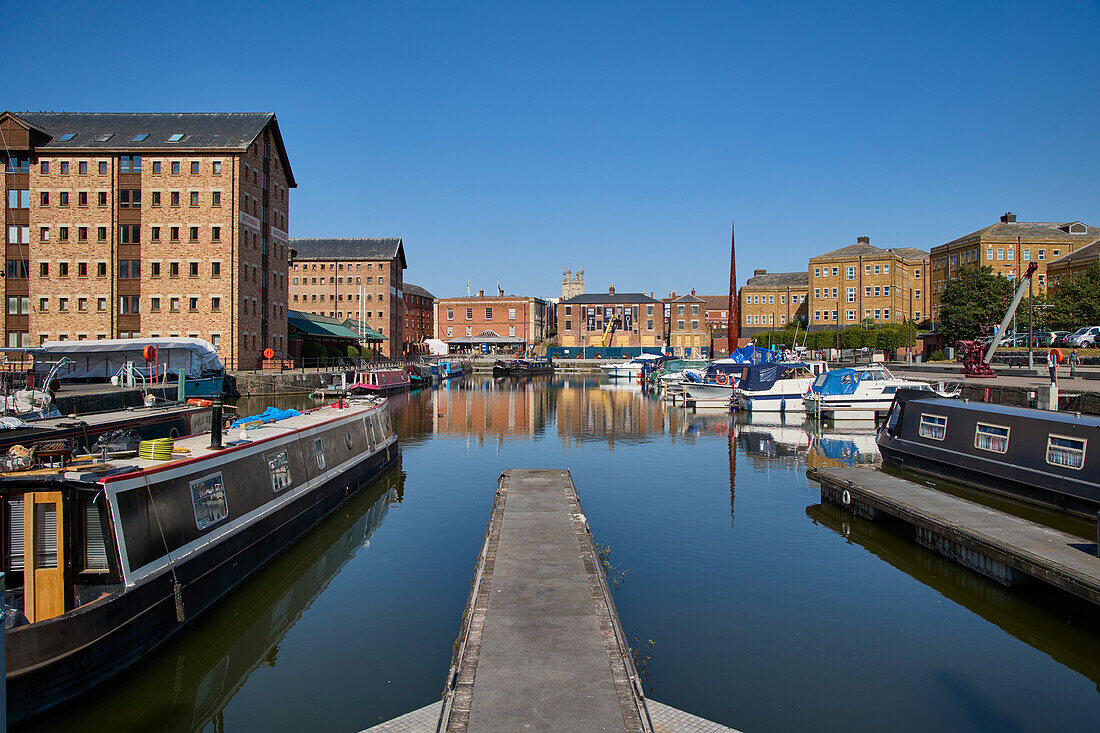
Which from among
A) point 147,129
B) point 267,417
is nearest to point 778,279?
point 147,129

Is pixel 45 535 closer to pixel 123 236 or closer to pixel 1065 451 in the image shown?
pixel 1065 451

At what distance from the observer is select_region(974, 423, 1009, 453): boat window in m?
18.1

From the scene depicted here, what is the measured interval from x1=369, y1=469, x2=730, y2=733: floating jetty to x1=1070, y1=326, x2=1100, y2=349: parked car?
49460 mm

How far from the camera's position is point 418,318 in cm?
11544

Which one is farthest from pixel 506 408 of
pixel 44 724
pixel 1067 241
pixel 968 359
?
pixel 1067 241

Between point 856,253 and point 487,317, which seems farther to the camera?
point 487,317

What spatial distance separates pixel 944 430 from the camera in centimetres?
2069

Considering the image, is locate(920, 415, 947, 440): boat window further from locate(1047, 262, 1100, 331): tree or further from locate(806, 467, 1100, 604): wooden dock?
locate(1047, 262, 1100, 331): tree

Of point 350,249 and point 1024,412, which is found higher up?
point 350,249

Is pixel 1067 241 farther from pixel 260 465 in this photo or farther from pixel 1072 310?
pixel 260 465

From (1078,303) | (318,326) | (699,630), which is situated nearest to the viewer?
(699,630)

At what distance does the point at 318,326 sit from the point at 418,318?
52.5m

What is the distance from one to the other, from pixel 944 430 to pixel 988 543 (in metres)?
9.88

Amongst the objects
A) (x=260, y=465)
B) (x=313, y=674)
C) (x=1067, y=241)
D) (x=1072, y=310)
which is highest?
(x=1067, y=241)
